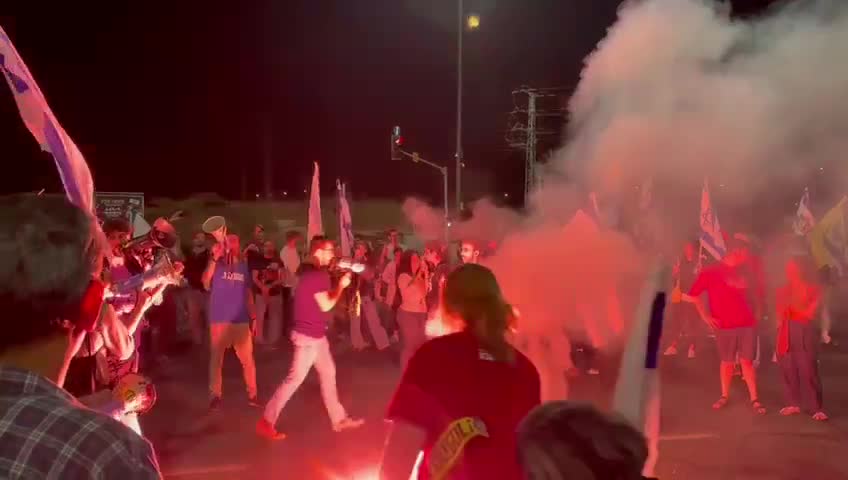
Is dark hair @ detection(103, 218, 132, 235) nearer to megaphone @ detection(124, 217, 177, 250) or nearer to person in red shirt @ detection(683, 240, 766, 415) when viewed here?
megaphone @ detection(124, 217, 177, 250)

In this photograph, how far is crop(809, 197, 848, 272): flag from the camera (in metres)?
12.6

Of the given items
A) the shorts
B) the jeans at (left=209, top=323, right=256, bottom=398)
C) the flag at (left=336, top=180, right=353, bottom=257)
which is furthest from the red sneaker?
the flag at (left=336, top=180, right=353, bottom=257)

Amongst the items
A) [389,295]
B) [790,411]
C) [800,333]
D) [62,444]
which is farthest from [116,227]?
[389,295]

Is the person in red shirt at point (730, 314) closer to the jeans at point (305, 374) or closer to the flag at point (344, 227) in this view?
the jeans at point (305, 374)

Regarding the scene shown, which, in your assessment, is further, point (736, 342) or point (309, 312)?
point (736, 342)

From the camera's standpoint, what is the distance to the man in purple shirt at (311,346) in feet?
22.3

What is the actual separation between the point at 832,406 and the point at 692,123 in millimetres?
3517

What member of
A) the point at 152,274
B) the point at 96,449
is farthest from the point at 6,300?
the point at 152,274

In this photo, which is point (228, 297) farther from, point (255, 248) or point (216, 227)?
point (255, 248)

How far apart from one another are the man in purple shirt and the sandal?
4.52 m

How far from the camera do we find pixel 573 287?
7496 millimetres

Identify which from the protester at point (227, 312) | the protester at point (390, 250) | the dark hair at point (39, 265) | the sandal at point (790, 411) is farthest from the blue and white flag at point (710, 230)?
the dark hair at point (39, 265)

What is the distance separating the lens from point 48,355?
4.85 feet

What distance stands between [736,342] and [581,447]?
6.93 meters
